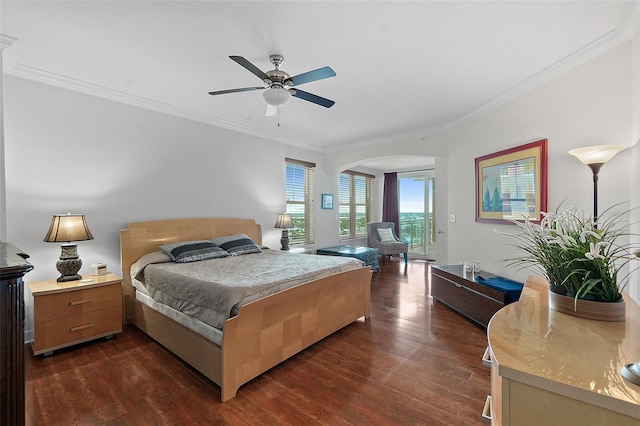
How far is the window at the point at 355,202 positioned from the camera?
7016 millimetres

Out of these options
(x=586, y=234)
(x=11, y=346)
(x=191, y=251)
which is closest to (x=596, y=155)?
(x=586, y=234)

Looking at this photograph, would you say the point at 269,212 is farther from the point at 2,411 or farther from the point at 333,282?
the point at 2,411

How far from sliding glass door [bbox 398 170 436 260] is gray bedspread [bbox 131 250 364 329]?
15.5 feet

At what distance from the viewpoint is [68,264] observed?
105 inches

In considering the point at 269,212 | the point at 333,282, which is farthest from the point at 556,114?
the point at 269,212

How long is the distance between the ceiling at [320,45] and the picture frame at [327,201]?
2.75 metres

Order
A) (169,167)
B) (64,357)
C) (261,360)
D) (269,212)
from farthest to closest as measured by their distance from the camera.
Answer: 1. (269,212)
2. (169,167)
3. (64,357)
4. (261,360)

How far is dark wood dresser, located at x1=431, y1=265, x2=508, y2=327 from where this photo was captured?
9.19 ft

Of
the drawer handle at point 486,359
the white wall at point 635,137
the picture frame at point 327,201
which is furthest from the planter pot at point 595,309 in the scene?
the picture frame at point 327,201

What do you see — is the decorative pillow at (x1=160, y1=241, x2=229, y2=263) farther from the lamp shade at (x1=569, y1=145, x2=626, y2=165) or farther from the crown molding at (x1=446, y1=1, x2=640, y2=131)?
the crown molding at (x1=446, y1=1, x2=640, y2=131)

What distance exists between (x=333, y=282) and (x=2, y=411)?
216 centimetres

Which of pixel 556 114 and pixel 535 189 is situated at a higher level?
pixel 556 114

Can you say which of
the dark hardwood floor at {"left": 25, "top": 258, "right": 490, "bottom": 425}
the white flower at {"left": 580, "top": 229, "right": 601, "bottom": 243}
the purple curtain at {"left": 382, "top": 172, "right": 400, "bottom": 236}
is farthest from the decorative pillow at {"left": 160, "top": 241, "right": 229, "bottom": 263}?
the purple curtain at {"left": 382, "top": 172, "right": 400, "bottom": 236}

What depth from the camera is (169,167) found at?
144 inches
